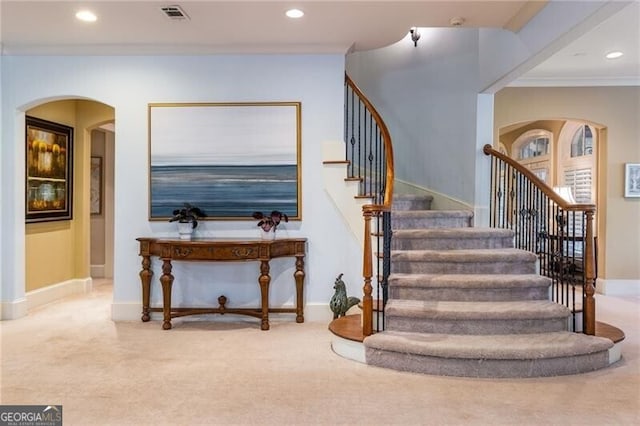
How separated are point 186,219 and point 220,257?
56 cm

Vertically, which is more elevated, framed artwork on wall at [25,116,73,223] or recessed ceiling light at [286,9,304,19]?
recessed ceiling light at [286,9,304,19]

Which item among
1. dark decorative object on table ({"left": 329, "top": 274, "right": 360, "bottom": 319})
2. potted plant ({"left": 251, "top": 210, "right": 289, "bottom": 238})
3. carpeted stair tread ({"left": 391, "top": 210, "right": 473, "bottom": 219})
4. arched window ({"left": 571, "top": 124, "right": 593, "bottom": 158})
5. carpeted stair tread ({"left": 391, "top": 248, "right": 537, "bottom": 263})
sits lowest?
dark decorative object on table ({"left": 329, "top": 274, "right": 360, "bottom": 319})

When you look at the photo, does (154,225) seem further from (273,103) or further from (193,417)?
(193,417)

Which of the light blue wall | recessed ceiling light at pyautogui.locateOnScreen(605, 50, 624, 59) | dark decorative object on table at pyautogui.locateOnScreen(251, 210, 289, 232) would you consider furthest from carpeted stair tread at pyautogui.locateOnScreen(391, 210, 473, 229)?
recessed ceiling light at pyautogui.locateOnScreen(605, 50, 624, 59)

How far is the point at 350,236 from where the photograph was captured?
4605mm

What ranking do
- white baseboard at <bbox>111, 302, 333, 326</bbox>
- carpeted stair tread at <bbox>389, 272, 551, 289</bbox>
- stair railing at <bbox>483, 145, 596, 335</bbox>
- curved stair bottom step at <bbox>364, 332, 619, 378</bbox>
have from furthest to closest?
white baseboard at <bbox>111, 302, 333, 326</bbox>
carpeted stair tread at <bbox>389, 272, 551, 289</bbox>
stair railing at <bbox>483, 145, 596, 335</bbox>
curved stair bottom step at <bbox>364, 332, 619, 378</bbox>

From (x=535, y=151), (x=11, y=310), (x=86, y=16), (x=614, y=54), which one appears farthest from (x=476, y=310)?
(x=535, y=151)

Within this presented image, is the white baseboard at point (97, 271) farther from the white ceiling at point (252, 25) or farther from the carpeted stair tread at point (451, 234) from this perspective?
the carpeted stair tread at point (451, 234)

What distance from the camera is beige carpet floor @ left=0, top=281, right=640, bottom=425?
2.53m

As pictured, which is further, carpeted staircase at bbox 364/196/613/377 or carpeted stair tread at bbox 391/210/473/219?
carpeted stair tread at bbox 391/210/473/219

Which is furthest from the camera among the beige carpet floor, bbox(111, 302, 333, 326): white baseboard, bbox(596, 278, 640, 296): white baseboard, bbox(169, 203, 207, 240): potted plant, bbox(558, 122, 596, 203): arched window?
bbox(558, 122, 596, 203): arched window

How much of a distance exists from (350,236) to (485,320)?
1.61 metres

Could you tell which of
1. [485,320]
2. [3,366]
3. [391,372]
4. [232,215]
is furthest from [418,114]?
Result: [3,366]

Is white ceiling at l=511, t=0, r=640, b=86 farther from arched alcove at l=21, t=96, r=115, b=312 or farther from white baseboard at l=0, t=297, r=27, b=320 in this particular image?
white baseboard at l=0, t=297, r=27, b=320
